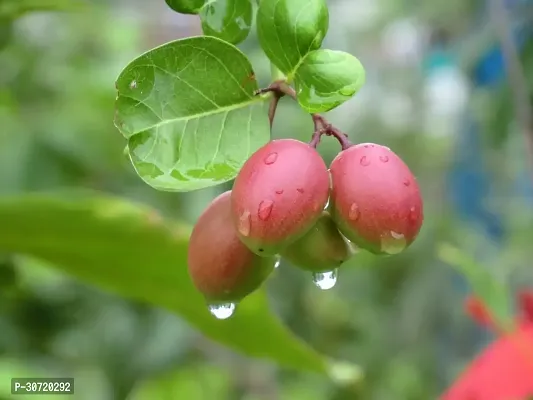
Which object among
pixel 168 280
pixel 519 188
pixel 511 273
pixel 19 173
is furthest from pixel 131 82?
pixel 519 188

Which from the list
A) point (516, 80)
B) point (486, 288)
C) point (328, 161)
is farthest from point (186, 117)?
point (328, 161)

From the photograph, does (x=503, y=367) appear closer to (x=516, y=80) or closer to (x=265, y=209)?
(x=516, y=80)

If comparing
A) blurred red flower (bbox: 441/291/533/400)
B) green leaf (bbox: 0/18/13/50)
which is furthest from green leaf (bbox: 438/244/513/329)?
green leaf (bbox: 0/18/13/50)

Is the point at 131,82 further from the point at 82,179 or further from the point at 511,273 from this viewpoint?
the point at 511,273

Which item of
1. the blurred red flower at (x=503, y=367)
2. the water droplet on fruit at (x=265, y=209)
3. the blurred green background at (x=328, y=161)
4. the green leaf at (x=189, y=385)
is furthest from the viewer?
the green leaf at (x=189, y=385)

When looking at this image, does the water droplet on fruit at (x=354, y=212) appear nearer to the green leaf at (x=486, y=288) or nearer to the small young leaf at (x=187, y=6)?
the small young leaf at (x=187, y=6)

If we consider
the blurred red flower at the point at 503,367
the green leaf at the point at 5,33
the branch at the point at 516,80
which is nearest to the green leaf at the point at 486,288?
the blurred red flower at the point at 503,367

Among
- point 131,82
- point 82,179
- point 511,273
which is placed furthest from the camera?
point 511,273

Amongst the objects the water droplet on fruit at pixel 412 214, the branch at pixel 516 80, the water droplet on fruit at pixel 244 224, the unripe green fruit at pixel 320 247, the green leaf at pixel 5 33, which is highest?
the branch at pixel 516 80
